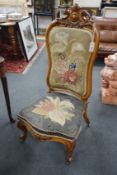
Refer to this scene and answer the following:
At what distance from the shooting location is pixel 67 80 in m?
1.66

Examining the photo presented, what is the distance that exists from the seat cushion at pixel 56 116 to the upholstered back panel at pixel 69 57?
0.14 m

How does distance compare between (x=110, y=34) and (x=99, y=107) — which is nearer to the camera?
(x=99, y=107)

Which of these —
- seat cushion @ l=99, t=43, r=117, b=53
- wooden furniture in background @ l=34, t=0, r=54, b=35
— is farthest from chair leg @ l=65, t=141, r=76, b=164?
wooden furniture in background @ l=34, t=0, r=54, b=35

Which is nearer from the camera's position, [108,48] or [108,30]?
[108,48]

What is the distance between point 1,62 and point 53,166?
3.28ft

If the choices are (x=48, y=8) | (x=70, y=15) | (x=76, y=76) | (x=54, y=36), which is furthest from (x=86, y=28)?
(x=48, y=8)

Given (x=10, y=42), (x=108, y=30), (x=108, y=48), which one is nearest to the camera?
(x=108, y=48)

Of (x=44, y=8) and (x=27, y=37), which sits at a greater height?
(x=44, y=8)

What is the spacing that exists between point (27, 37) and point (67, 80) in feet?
7.15

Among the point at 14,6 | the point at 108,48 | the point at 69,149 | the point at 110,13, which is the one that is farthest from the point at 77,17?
the point at 14,6

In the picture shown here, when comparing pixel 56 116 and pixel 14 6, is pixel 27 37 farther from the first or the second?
pixel 56 116

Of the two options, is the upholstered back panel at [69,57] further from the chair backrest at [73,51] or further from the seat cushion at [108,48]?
the seat cushion at [108,48]

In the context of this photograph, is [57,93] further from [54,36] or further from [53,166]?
[53,166]

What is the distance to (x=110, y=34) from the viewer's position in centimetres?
349
